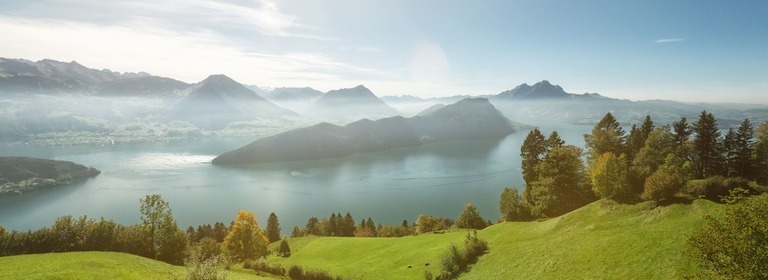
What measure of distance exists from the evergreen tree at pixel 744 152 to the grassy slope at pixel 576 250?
32.9 meters

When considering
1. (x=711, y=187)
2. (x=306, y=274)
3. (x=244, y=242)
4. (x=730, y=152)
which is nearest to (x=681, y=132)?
(x=730, y=152)

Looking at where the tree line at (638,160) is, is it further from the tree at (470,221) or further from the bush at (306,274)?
the bush at (306,274)

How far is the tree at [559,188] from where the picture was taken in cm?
6188

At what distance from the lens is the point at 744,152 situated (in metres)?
60.6

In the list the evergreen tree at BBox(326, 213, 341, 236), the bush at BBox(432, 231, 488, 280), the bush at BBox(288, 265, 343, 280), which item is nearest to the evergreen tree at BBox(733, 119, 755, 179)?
the bush at BBox(432, 231, 488, 280)

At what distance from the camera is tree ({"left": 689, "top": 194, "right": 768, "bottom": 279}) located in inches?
713

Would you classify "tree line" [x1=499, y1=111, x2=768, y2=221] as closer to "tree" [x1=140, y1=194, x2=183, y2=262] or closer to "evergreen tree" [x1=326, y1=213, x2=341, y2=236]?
"tree" [x1=140, y1=194, x2=183, y2=262]

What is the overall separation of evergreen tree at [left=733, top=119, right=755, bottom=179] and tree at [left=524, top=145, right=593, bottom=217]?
72.7ft

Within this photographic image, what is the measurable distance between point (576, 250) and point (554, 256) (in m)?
2.00

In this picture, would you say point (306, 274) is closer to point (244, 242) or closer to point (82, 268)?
point (82, 268)

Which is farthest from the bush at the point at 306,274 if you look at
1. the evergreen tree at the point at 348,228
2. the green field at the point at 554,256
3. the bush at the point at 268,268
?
the evergreen tree at the point at 348,228

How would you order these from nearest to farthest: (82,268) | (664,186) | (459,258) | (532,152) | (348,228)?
(82,268), (664,186), (459,258), (532,152), (348,228)

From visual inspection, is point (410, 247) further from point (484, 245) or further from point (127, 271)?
point (127, 271)

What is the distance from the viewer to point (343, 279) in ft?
149
